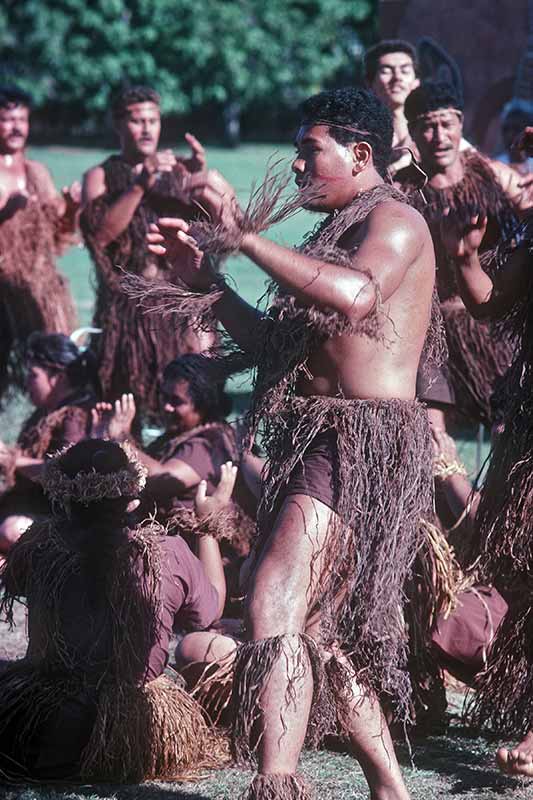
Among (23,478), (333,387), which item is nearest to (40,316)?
(23,478)

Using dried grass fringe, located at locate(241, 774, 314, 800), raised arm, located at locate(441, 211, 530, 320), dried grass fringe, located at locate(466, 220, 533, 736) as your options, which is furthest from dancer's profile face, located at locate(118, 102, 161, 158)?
dried grass fringe, located at locate(241, 774, 314, 800)

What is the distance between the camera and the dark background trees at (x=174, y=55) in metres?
36.4

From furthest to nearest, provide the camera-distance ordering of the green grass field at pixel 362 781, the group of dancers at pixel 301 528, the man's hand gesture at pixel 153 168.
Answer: the man's hand gesture at pixel 153 168
the green grass field at pixel 362 781
the group of dancers at pixel 301 528

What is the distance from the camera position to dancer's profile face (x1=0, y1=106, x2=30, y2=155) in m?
6.38

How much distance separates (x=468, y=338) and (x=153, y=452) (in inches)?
54.6

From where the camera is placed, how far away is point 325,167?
3186 mm

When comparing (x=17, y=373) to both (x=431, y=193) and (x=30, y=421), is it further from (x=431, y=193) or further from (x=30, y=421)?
(x=431, y=193)

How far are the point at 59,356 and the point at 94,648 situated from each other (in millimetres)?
2181

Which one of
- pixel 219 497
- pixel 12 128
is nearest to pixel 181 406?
pixel 219 497

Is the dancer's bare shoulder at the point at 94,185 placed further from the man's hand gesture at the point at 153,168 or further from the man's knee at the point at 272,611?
the man's knee at the point at 272,611

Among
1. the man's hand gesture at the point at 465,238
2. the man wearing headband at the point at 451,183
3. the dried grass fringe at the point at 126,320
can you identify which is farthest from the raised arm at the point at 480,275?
the dried grass fringe at the point at 126,320

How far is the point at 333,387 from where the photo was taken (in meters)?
3.17

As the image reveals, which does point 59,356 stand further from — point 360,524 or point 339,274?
point 339,274

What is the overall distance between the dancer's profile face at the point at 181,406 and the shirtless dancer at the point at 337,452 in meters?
1.64
